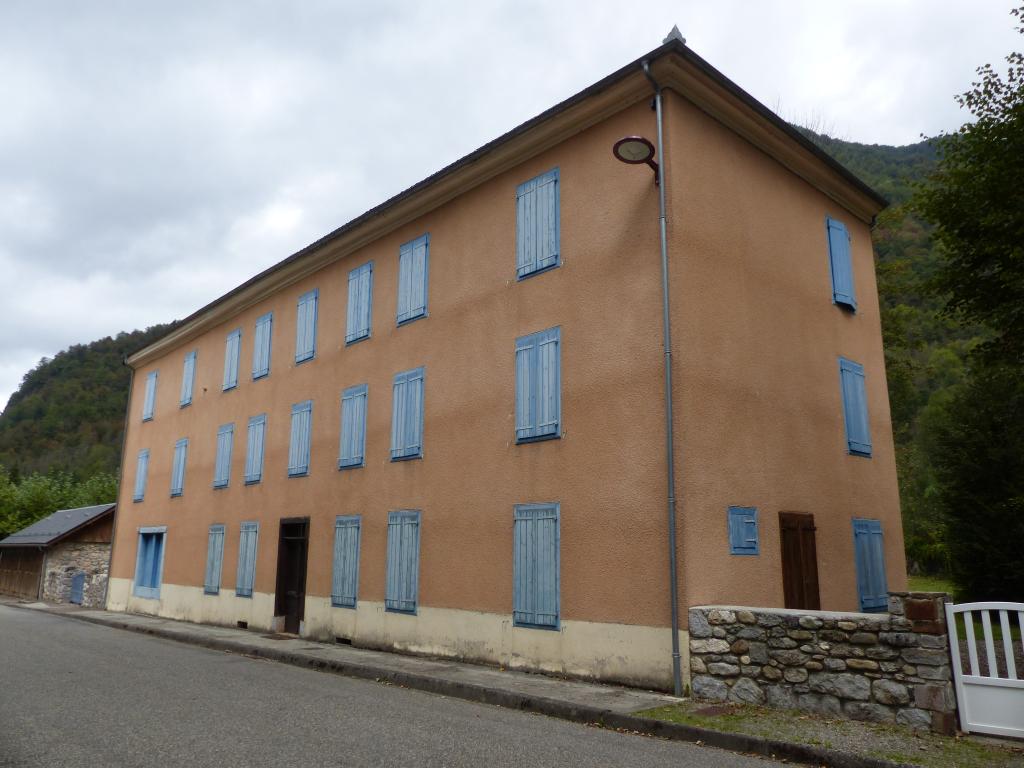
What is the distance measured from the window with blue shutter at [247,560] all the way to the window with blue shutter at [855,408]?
11123 mm

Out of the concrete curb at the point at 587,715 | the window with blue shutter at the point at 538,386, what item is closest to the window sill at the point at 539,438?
the window with blue shutter at the point at 538,386

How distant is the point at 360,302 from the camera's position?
1420 cm

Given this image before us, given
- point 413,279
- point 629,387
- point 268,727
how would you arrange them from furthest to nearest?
point 413,279, point 629,387, point 268,727

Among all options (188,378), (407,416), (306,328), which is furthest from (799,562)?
(188,378)

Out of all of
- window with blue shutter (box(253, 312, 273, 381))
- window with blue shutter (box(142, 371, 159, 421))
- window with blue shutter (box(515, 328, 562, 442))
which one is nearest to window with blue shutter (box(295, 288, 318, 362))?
window with blue shutter (box(253, 312, 273, 381))

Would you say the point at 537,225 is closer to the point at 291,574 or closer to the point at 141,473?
the point at 291,574

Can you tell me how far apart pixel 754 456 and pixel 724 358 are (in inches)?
49.3

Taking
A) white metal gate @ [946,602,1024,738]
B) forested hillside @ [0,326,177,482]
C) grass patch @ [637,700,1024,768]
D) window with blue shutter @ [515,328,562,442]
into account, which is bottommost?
grass patch @ [637,700,1024,768]

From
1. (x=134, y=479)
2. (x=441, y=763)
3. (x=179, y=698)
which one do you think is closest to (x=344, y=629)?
(x=179, y=698)

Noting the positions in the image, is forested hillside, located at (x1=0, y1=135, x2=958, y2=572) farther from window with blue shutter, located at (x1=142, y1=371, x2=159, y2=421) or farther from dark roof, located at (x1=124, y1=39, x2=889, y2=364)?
dark roof, located at (x1=124, y1=39, x2=889, y2=364)

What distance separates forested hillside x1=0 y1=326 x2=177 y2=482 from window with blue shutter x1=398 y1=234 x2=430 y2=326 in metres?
63.6

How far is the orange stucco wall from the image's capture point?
899 centimetres

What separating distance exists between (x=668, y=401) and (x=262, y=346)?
1103cm

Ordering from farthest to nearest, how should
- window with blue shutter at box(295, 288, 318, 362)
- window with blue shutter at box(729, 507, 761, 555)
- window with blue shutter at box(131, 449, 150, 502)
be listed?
1. window with blue shutter at box(131, 449, 150, 502)
2. window with blue shutter at box(295, 288, 318, 362)
3. window with blue shutter at box(729, 507, 761, 555)
